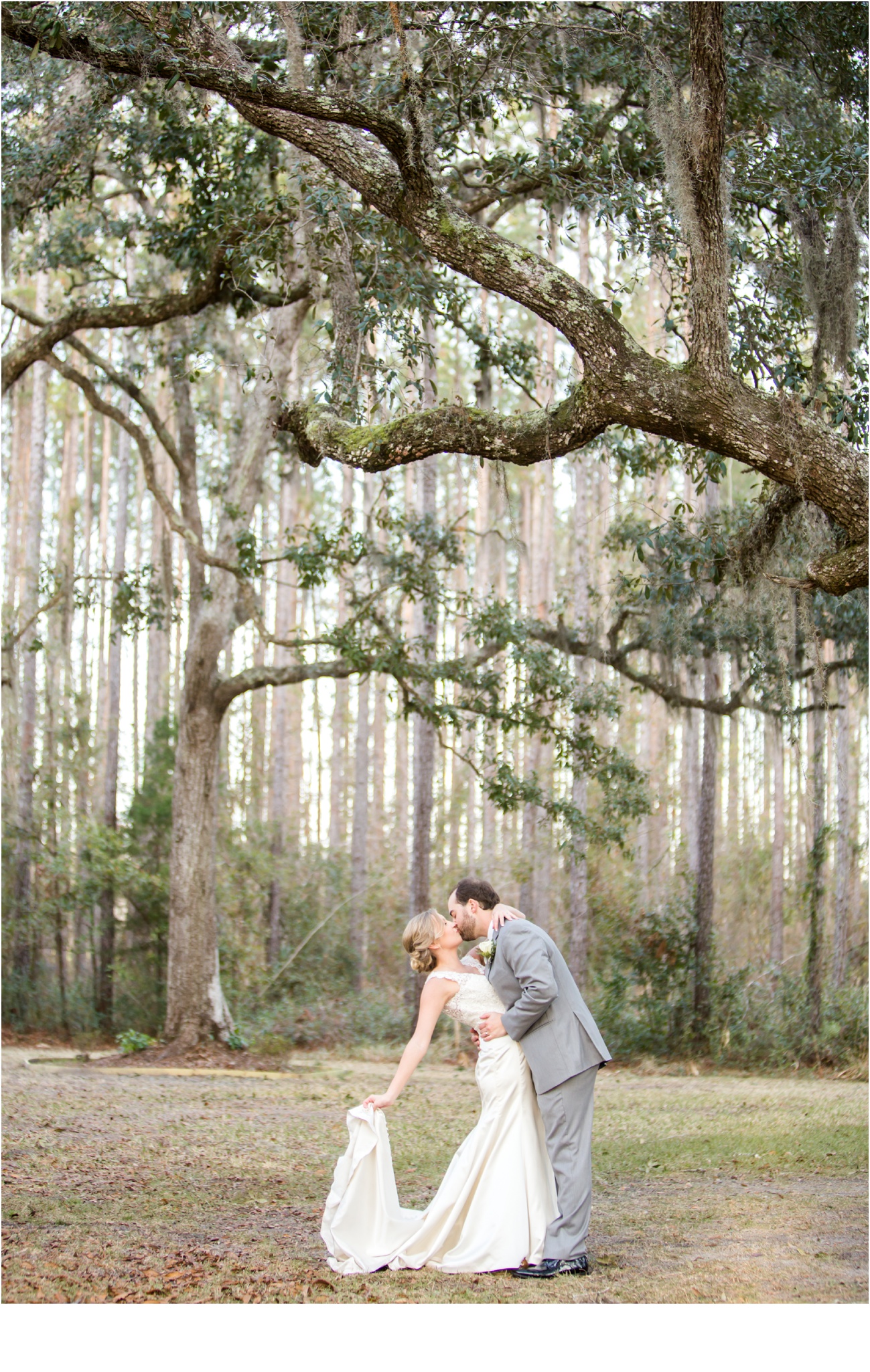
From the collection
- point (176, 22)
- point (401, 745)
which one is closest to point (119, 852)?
point (176, 22)

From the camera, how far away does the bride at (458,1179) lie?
4219mm

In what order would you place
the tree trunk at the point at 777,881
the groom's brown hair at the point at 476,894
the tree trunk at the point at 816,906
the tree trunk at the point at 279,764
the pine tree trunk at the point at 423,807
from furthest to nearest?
the tree trunk at the point at 777,881 → the tree trunk at the point at 279,764 → the pine tree trunk at the point at 423,807 → the tree trunk at the point at 816,906 → the groom's brown hair at the point at 476,894

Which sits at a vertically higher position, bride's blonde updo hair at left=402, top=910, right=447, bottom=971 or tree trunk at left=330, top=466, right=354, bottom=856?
tree trunk at left=330, top=466, right=354, bottom=856

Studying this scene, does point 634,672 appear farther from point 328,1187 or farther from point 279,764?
point 279,764

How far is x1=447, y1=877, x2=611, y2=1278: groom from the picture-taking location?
4172 mm

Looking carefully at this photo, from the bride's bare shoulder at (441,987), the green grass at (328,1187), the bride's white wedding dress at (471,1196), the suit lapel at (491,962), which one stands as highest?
the suit lapel at (491,962)

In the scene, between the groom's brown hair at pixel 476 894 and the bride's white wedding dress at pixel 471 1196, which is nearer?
the bride's white wedding dress at pixel 471 1196

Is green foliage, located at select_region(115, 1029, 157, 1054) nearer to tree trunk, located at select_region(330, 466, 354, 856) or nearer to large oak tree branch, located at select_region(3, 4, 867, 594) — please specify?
large oak tree branch, located at select_region(3, 4, 867, 594)

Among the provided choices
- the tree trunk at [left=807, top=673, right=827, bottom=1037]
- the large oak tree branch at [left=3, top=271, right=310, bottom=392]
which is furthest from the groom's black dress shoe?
the tree trunk at [left=807, top=673, right=827, bottom=1037]

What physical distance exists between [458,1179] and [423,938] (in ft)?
2.85

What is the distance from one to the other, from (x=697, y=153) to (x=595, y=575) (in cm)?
1453

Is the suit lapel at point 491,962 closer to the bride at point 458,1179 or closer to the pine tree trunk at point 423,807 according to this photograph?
the bride at point 458,1179

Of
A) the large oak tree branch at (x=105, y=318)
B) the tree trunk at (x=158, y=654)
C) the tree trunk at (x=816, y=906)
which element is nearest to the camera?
the large oak tree branch at (x=105, y=318)

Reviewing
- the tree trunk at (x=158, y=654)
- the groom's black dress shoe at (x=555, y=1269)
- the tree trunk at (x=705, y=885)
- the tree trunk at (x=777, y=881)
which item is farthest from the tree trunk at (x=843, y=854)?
the groom's black dress shoe at (x=555, y=1269)
